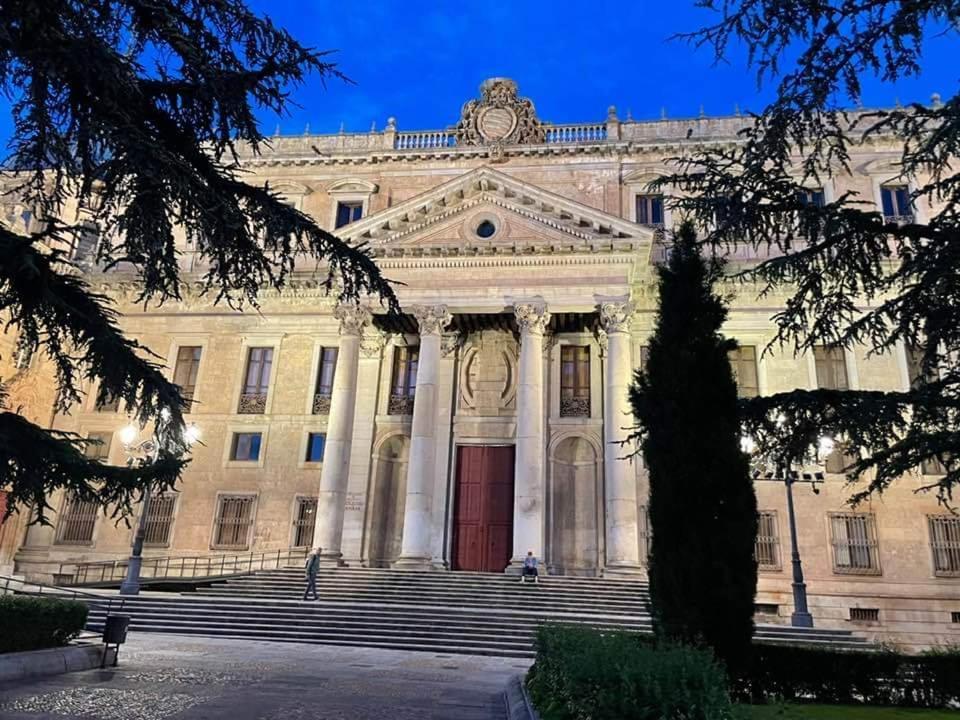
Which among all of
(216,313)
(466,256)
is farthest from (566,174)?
(216,313)

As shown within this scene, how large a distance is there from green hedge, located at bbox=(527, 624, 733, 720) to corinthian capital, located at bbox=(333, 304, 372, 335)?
19.9 metres

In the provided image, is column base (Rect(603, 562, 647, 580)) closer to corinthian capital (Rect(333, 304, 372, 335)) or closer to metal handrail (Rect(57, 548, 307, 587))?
metal handrail (Rect(57, 548, 307, 587))

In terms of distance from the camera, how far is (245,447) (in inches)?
1150

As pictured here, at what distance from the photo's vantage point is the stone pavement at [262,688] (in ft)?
24.9

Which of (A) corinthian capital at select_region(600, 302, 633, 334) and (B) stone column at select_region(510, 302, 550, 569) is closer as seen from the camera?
(B) stone column at select_region(510, 302, 550, 569)

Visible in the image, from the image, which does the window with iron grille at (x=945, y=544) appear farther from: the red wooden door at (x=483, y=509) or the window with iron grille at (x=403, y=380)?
the window with iron grille at (x=403, y=380)

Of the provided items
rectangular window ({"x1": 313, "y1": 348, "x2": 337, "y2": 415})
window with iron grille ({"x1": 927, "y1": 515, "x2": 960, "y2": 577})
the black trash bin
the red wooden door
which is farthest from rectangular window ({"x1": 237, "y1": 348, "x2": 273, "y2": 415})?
window with iron grille ({"x1": 927, "y1": 515, "x2": 960, "y2": 577})

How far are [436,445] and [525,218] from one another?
905 cm

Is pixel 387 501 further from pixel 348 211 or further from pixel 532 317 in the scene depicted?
pixel 348 211

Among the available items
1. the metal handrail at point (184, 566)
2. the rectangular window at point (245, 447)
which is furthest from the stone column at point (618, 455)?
the rectangular window at point (245, 447)

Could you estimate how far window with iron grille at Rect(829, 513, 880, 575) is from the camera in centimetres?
2409

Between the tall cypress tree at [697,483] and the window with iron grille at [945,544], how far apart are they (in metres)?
18.0

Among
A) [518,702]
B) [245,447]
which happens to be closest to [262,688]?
[518,702]

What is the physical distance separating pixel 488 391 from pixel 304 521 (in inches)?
350
